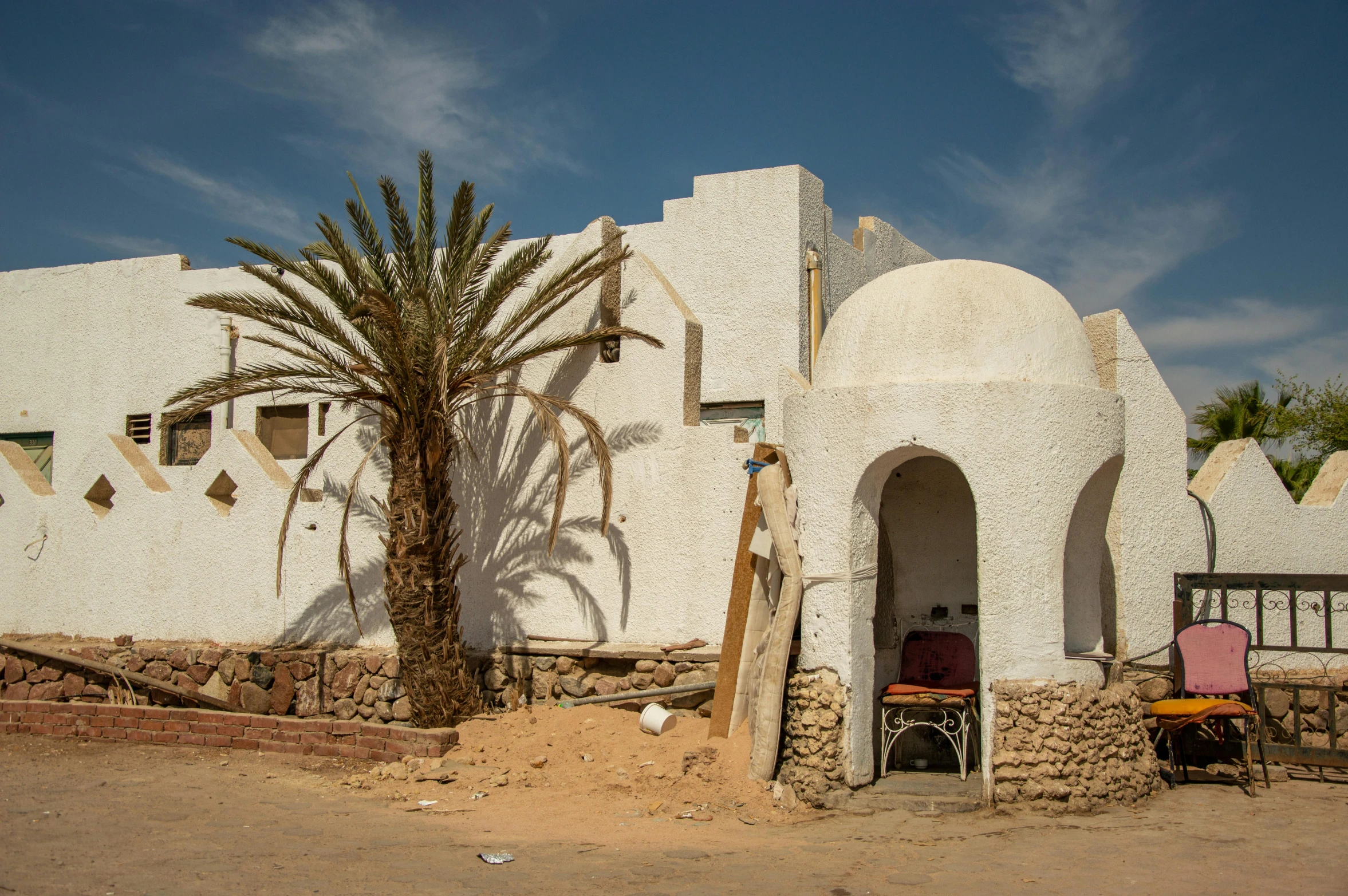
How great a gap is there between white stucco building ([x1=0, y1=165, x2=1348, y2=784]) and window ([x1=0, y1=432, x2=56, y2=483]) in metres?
0.03

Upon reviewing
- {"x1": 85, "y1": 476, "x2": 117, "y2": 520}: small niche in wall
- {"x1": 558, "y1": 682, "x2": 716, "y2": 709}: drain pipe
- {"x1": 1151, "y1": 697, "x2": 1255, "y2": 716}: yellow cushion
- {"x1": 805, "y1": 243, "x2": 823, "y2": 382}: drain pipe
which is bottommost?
{"x1": 558, "y1": 682, "x2": 716, "y2": 709}: drain pipe

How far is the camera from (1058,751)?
23.9 feet

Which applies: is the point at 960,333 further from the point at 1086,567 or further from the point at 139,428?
the point at 139,428

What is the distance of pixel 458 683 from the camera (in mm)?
10078

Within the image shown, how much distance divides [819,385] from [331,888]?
4.84m

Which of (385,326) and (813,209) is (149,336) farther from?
(813,209)

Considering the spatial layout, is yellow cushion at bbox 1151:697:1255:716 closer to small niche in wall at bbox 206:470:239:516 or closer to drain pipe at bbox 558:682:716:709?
drain pipe at bbox 558:682:716:709

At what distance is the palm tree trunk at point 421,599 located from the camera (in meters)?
9.97

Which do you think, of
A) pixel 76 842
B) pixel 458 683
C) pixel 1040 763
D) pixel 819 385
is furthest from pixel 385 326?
pixel 1040 763

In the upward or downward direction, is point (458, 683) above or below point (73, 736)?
above

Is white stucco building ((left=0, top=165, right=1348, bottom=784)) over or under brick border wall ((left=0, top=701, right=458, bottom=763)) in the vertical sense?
over

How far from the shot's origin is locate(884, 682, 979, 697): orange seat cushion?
26.0ft

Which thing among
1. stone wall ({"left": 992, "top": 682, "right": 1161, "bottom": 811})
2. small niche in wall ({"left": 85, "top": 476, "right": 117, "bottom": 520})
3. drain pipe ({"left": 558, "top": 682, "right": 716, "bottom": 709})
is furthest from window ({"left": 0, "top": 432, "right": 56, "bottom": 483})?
stone wall ({"left": 992, "top": 682, "right": 1161, "bottom": 811})

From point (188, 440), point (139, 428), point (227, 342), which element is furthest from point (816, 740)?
point (139, 428)
